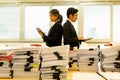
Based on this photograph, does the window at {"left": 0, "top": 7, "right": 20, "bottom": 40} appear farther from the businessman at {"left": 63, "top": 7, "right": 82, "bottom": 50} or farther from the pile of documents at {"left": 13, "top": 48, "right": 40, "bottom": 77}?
the pile of documents at {"left": 13, "top": 48, "right": 40, "bottom": 77}

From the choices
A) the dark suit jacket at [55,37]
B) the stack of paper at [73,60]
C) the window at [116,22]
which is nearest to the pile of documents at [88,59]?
the stack of paper at [73,60]

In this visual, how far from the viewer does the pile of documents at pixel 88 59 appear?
6.87ft

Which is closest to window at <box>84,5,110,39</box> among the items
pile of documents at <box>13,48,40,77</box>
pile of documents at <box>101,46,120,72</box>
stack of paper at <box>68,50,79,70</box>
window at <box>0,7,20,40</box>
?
window at <box>0,7,20,40</box>

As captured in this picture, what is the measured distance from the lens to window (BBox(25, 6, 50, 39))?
5203 millimetres

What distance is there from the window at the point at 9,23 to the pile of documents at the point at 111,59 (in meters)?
3.56

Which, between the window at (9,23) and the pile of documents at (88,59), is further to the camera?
the window at (9,23)

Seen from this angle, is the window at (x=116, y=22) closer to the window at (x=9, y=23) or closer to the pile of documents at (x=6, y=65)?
the window at (x=9, y=23)

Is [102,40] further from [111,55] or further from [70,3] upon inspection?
[111,55]

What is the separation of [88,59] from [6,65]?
0.82 m

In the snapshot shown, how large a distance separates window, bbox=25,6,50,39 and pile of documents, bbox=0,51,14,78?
3489 millimetres

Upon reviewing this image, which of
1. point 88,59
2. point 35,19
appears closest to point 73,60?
point 88,59

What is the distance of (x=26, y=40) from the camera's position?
17.0 feet

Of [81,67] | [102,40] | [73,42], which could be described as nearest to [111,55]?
[81,67]

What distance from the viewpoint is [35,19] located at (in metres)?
5.25
